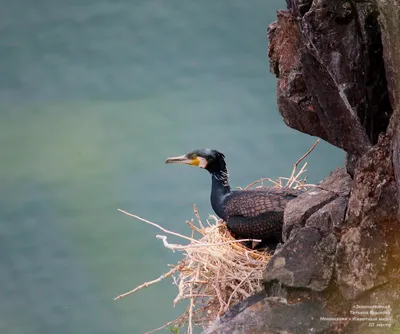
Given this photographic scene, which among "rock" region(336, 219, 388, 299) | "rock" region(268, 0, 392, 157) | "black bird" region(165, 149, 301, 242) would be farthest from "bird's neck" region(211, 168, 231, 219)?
"rock" region(336, 219, 388, 299)

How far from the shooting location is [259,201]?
2.50 meters

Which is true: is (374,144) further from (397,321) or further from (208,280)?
(208,280)

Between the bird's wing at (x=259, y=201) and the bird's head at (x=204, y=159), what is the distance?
0.17 m

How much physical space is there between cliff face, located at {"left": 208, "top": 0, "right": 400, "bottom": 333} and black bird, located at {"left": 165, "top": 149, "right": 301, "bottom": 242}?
0.63 metres

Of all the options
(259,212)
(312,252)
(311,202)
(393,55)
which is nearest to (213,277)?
(259,212)

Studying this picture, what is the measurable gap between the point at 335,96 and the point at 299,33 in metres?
0.22

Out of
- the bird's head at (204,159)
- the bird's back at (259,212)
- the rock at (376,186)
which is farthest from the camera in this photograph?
the bird's head at (204,159)

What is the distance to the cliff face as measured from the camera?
157 cm

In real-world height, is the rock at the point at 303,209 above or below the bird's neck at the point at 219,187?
above

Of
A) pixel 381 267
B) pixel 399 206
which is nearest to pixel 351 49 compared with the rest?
pixel 399 206

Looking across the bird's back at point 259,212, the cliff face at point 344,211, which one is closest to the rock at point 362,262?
the cliff face at point 344,211

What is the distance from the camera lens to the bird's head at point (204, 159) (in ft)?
8.92

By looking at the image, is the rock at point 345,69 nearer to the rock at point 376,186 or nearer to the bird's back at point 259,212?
the rock at point 376,186

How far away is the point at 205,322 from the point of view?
86.5 inches
